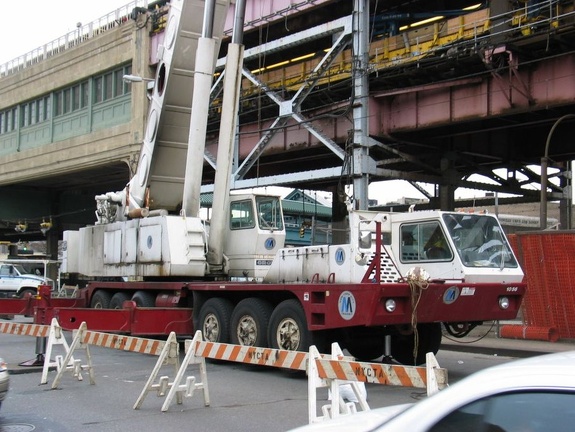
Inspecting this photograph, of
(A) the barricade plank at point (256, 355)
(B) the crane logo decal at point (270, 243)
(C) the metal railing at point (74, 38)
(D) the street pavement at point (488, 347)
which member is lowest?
(D) the street pavement at point (488, 347)

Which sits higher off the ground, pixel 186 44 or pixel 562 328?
pixel 186 44

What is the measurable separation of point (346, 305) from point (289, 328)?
1.45 m

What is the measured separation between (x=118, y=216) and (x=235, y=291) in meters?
5.71

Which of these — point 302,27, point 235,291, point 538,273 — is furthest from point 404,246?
point 302,27

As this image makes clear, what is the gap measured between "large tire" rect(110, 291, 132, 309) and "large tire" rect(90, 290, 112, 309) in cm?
29

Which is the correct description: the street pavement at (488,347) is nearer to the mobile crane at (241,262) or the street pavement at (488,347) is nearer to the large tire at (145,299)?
the mobile crane at (241,262)

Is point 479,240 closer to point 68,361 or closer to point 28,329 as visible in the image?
point 68,361

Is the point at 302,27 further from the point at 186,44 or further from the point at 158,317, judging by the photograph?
the point at 158,317

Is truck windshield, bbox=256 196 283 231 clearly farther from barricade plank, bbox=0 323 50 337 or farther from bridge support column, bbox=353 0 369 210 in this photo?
bridge support column, bbox=353 0 369 210

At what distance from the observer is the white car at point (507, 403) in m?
2.38

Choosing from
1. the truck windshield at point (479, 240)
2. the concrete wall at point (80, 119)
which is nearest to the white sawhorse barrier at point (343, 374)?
the truck windshield at point (479, 240)

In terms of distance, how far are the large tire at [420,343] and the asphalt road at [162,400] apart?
583 millimetres

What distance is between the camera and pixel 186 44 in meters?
15.3

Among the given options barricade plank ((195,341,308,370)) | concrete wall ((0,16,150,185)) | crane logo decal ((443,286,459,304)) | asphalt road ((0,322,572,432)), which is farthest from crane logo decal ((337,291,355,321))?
concrete wall ((0,16,150,185))
